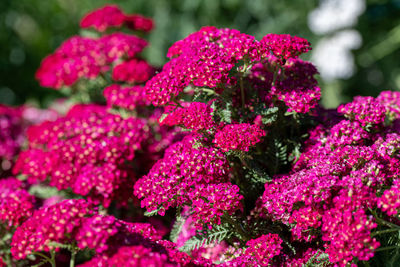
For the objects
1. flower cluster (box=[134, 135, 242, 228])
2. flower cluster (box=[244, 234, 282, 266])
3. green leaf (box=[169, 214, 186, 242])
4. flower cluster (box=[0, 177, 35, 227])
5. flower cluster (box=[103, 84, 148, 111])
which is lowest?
flower cluster (box=[0, 177, 35, 227])

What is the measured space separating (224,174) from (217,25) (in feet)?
17.2

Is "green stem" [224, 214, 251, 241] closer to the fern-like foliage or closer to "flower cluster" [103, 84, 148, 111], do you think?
the fern-like foliage

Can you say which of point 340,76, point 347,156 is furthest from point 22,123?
point 340,76

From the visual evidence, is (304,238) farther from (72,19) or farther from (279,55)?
(72,19)

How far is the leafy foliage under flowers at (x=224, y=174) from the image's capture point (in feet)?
4.58

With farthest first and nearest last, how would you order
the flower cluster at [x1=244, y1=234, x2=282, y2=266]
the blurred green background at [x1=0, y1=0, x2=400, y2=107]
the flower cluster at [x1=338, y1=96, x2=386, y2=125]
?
the blurred green background at [x1=0, y1=0, x2=400, y2=107] → the flower cluster at [x1=338, y1=96, x2=386, y2=125] → the flower cluster at [x1=244, y1=234, x2=282, y2=266]

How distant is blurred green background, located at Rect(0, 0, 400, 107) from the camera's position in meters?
6.46

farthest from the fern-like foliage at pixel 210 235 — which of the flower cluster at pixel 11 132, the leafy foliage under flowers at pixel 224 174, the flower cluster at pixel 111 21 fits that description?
the flower cluster at pixel 111 21

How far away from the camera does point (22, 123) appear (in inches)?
133

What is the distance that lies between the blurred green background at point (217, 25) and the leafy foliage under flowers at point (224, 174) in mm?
4191

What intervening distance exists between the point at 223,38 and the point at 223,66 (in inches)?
10.3

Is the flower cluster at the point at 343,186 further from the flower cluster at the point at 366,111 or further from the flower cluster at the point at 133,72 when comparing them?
the flower cluster at the point at 133,72

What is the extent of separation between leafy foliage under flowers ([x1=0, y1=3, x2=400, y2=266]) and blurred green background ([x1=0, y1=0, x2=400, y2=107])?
13.8ft

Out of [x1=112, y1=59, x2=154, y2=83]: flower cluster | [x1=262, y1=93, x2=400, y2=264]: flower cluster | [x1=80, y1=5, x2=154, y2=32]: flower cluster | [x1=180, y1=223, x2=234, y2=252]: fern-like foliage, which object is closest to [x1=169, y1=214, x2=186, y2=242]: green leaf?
[x1=180, y1=223, x2=234, y2=252]: fern-like foliage
